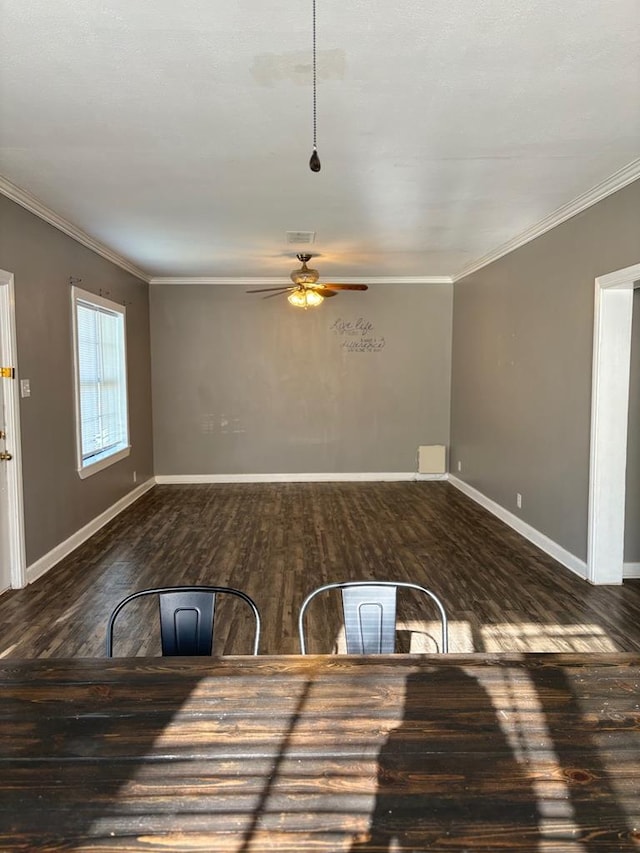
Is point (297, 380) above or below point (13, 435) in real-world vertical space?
above

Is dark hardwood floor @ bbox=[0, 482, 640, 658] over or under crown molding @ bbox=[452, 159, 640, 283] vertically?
under

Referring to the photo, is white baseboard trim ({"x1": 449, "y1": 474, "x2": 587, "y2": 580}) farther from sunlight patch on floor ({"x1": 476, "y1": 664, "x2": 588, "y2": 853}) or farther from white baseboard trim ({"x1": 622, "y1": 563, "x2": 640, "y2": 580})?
sunlight patch on floor ({"x1": 476, "y1": 664, "x2": 588, "y2": 853})

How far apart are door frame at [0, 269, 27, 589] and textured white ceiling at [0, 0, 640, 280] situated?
0.78 meters

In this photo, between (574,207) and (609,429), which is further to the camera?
(574,207)

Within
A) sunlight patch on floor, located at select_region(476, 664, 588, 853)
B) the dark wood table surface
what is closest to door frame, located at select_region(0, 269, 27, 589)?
the dark wood table surface

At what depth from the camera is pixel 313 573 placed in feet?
13.7

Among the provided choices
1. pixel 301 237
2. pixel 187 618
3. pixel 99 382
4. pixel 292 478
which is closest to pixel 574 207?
pixel 301 237

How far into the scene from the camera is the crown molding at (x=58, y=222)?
11.9 feet

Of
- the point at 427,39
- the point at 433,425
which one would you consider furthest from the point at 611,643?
the point at 433,425

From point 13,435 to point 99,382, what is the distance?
1.86 m

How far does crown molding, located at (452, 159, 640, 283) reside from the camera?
11.0ft

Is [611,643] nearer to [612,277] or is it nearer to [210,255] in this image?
[612,277]

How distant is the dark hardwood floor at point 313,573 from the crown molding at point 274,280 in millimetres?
2748

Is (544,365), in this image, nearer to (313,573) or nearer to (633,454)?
(633,454)
